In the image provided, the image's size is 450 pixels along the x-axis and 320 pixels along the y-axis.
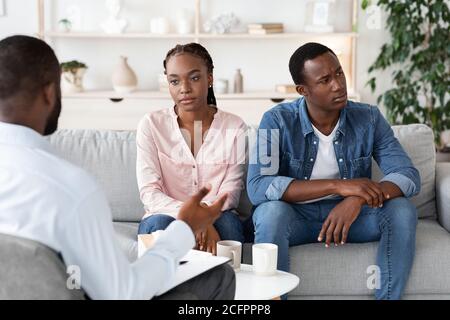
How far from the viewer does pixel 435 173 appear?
2.86 meters

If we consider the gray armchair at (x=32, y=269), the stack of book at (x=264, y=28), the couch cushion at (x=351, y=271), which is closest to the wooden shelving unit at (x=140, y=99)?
the stack of book at (x=264, y=28)

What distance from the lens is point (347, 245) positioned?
2.48 m

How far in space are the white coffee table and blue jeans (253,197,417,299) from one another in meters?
0.31

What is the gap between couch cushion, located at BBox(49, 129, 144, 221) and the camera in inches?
111

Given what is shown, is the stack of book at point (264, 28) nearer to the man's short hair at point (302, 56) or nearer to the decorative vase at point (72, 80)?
the decorative vase at point (72, 80)

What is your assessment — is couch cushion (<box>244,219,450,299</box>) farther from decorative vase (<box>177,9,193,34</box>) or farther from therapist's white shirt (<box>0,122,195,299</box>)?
decorative vase (<box>177,9,193,34</box>)

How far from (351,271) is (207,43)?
9.98 ft

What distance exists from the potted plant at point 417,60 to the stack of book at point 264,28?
574 mm

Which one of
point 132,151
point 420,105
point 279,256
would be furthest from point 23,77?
point 420,105

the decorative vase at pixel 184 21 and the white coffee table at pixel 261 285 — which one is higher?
the decorative vase at pixel 184 21

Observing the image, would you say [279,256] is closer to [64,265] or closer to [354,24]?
[64,265]

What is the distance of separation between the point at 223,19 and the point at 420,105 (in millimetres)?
1448

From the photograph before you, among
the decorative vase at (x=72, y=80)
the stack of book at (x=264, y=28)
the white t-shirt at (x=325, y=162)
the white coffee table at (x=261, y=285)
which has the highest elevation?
the stack of book at (x=264, y=28)

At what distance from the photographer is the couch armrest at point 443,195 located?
2.70 metres
